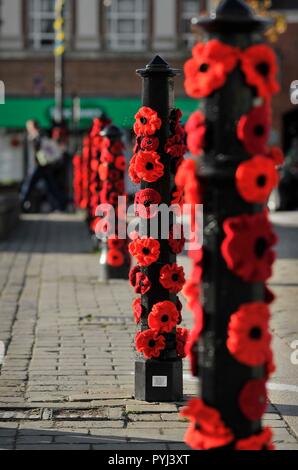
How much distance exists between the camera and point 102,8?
146 ft

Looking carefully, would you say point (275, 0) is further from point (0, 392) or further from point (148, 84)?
point (0, 392)

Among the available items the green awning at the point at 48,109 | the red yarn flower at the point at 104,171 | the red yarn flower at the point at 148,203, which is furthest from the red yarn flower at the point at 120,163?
the green awning at the point at 48,109

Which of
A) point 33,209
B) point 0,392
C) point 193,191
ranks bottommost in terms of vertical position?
point 33,209

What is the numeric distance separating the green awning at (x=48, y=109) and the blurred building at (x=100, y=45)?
5 cm

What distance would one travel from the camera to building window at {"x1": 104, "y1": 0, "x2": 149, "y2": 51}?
4462cm

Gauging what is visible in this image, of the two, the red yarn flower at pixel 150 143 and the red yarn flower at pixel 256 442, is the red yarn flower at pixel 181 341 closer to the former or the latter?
the red yarn flower at pixel 150 143

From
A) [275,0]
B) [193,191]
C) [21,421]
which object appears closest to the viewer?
[193,191]

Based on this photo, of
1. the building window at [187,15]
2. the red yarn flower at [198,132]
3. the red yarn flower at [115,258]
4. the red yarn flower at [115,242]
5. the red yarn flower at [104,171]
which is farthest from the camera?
the building window at [187,15]

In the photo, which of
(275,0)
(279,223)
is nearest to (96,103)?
(279,223)

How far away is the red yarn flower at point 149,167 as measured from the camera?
21.5 feet

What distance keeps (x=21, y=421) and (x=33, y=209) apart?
71.4ft

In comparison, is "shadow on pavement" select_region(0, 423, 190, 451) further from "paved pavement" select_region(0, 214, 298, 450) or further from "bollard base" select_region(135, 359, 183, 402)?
"bollard base" select_region(135, 359, 183, 402)

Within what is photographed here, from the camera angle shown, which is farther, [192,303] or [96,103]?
[96,103]

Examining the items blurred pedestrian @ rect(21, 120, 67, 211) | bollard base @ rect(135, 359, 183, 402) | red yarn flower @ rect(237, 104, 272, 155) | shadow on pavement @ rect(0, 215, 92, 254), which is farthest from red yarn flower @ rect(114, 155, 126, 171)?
blurred pedestrian @ rect(21, 120, 67, 211)
